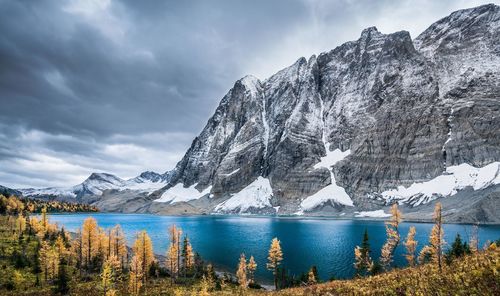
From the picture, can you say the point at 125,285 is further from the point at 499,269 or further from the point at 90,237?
the point at 499,269

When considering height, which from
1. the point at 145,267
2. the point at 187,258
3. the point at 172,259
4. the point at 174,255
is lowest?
the point at 187,258

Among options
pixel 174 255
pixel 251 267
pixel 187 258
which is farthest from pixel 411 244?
pixel 187 258

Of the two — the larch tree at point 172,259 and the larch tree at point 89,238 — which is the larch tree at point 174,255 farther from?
the larch tree at point 89,238

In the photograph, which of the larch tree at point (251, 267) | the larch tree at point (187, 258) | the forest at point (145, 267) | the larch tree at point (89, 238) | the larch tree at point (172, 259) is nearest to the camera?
the forest at point (145, 267)

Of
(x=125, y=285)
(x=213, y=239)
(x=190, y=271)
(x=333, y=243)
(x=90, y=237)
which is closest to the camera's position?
(x=125, y=285)

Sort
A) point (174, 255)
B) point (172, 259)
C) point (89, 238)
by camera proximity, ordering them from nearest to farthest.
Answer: point (172, 259) < point (174, 255) < point (89, 238)

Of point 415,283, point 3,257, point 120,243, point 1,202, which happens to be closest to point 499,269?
point 415,283

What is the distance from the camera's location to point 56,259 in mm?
73500

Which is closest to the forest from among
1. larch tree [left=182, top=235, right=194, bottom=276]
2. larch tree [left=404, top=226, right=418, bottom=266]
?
larch tree [left=404, top=226, right=418, bottom=266]

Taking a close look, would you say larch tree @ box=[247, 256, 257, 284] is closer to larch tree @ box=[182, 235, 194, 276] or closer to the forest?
the forest

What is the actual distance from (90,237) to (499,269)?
85083 mm

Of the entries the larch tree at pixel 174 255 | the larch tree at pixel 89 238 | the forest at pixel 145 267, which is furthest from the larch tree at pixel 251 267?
the larch tree at pixel 89 238

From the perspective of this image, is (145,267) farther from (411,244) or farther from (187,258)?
(411,244)

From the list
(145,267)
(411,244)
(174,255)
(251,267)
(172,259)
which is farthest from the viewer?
(174,255)
